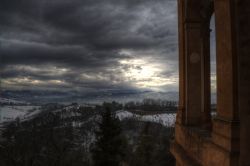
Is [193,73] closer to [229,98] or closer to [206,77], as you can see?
[206,77]

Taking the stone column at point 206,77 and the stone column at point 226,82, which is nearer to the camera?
the stone column at point 226,82

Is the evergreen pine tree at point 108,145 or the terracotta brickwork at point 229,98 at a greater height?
the terracotta brickwork at point 229,98

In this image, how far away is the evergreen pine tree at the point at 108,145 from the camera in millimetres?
22250

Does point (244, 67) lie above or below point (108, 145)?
above

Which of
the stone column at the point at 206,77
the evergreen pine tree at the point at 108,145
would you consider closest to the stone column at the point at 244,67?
the stone column at the point at 206,77

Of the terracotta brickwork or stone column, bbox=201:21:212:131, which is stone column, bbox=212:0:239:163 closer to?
the terracotta brickwork

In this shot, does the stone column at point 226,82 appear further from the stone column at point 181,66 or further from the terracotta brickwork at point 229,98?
the stone column at point 181,66

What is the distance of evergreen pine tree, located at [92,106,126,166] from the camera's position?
2225cm

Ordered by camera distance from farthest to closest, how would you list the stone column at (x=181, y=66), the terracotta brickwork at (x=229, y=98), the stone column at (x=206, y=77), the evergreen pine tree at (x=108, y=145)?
the evergreen pine tree at (x=108, y=145) < the stone column at (x=181, y=66) < the stone column at (x=206, y=77) < the terracotta brickwork at (x=229, y=98)

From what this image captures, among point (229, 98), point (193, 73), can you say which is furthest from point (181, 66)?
point (229, 98)

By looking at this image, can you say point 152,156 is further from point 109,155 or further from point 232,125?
point 232,125

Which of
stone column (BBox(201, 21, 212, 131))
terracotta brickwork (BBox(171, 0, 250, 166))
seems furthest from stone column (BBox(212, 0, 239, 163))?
stone column (BBox(201, 21, 212, 131))

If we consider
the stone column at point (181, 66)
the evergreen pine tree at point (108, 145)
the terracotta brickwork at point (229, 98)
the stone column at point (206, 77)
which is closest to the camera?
the terracotta brickwork at point (229, 98)

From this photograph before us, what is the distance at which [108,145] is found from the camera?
2297 cm
